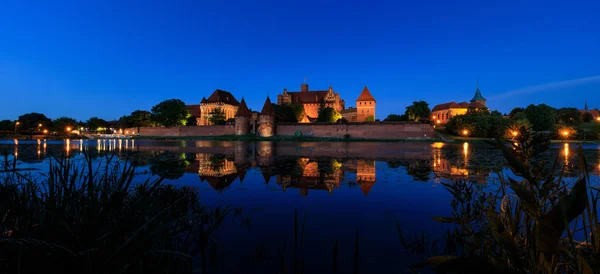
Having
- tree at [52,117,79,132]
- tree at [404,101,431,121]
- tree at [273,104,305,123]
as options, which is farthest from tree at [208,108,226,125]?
tree at [404,101,431,121]

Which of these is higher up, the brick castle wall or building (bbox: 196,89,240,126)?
building (bbox: 196,89,240,126)

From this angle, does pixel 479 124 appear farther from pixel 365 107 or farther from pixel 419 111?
pixel 365 107

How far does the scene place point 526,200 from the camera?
172cm

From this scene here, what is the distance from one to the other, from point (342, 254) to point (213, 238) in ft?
7.54

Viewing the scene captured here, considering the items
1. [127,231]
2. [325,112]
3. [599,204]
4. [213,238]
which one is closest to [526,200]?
[127,231]

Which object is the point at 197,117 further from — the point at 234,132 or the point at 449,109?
the point at 449,109

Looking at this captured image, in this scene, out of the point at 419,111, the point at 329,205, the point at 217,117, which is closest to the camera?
the point at 329,205

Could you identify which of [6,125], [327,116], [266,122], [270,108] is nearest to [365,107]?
[327,116]

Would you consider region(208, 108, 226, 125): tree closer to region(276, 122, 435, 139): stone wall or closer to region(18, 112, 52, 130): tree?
region(276, 122, 435, 139): stone wall

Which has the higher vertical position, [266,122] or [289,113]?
[289,113]

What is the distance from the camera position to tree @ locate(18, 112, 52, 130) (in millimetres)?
93875

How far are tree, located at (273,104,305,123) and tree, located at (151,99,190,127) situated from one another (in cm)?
2671

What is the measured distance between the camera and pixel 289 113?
8044 cm

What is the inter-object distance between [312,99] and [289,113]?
20.6 metres
